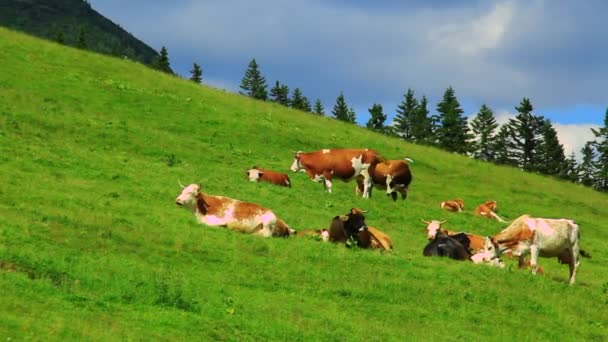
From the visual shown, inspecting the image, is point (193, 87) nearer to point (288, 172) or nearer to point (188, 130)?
point (188, 130)

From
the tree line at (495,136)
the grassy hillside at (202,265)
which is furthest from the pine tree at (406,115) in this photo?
the grassy hillside at (202,265)

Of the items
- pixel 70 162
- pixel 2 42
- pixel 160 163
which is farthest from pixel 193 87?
pixel 70 162

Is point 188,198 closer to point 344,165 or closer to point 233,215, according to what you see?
point 233,215

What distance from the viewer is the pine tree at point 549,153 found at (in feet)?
386

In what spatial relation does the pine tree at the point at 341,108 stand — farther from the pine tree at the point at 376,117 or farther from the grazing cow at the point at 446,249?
the grazing cow at the point at 446,249

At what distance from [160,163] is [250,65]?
4328 inches

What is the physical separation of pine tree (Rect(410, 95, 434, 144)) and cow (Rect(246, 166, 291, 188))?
95.9 meters

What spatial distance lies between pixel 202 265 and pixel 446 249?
7.71 m

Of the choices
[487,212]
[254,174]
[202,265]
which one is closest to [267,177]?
[254,174]

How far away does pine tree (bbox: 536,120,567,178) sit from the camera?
11756cm

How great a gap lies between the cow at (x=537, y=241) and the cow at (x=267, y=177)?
39.7 ft

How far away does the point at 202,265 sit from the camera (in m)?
17.1

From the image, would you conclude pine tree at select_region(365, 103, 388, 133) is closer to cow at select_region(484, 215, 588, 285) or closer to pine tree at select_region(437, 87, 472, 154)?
pine tree at select_region(437, 87, 472, 154)

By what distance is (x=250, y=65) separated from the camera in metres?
140
